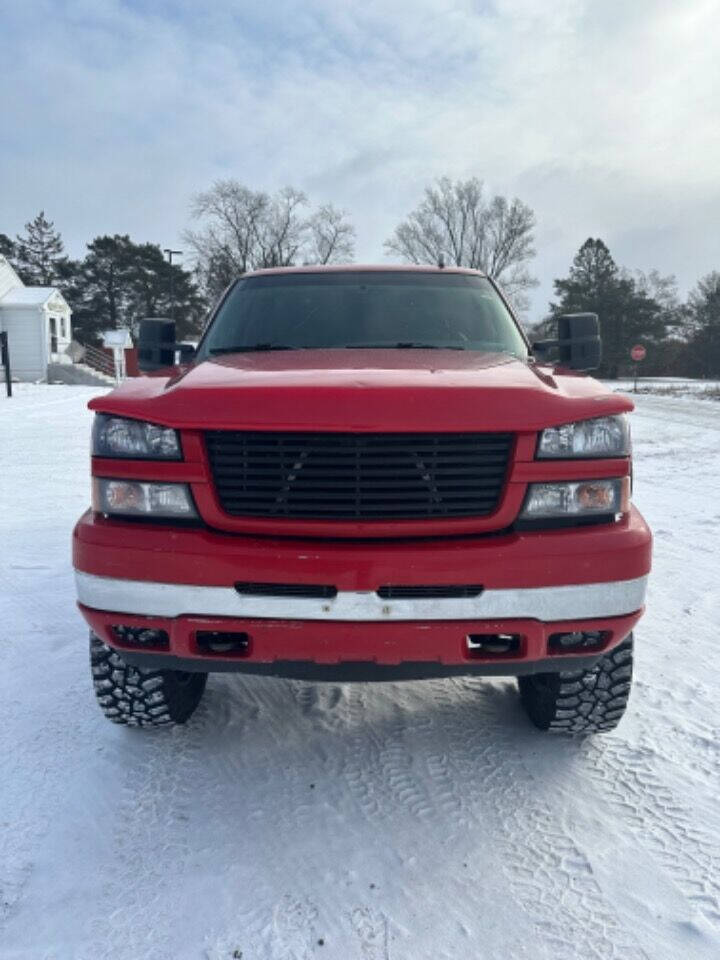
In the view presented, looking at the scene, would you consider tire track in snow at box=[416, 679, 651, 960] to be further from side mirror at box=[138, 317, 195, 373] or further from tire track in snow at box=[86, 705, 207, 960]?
side mirror at box=[138, 317, 195, 373]

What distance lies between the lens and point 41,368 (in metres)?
34.1

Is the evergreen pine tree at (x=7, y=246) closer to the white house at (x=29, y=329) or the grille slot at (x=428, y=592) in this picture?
the white house at (x=29, y=329)

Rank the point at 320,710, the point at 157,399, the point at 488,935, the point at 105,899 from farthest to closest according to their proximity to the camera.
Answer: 1. the point at 320,710
2. the point at 157,399
3. the point at 105,899
4. the point at 488,935

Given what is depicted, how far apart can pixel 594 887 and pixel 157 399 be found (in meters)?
1.87

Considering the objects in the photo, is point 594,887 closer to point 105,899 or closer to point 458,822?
point 458,822

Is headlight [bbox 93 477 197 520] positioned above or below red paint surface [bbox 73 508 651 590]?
above

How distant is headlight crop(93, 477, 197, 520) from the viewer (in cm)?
208

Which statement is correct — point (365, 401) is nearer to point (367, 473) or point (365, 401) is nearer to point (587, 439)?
point (367, 473)

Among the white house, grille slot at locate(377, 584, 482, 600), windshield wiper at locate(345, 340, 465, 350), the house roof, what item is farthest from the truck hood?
the house roof

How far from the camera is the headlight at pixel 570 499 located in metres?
2.05

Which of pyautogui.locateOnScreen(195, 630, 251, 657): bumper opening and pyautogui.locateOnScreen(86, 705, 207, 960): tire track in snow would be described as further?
pyautogui.locateOnScreen(195, 630, 251, 657): bumper opening

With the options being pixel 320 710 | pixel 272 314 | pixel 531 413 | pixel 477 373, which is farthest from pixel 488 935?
pixel 272 314

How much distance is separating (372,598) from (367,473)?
A: 36cm

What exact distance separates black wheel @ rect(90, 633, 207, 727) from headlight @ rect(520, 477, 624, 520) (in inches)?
55.7
